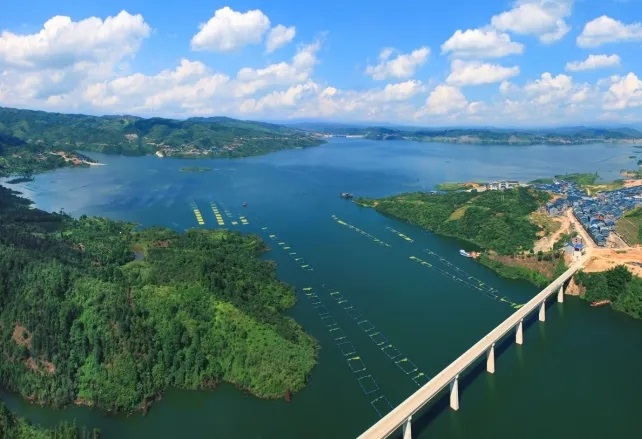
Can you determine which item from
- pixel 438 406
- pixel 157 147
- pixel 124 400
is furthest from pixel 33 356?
pixel 157 147

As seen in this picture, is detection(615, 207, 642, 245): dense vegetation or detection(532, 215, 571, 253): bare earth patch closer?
detection(615, 207, 642, 245): dense vegetation

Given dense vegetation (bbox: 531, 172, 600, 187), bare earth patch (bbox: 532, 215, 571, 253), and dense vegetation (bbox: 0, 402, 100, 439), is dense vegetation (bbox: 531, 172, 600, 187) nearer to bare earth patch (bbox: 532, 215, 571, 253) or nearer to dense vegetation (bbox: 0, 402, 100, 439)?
bare earth patch (bbox: 532, 215, 571, 253)

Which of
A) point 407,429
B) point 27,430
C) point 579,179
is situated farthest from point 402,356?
point 579,179

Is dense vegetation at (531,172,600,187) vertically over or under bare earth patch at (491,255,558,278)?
over

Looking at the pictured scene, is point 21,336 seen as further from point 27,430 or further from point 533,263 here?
point 533,263

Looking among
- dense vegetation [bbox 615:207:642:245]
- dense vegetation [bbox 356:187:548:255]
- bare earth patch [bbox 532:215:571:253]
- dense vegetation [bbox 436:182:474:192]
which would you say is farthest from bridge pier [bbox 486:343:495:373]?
dense vegetation [bbox 436:182:474:192]

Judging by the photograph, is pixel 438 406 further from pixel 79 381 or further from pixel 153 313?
pixel 79 381

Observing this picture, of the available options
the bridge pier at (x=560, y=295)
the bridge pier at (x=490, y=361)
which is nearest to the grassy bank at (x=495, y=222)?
the bridge pier at (x=560, y=295)

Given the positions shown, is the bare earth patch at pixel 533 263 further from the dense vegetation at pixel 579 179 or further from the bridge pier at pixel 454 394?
the dense vegetation at pixel 579 179
